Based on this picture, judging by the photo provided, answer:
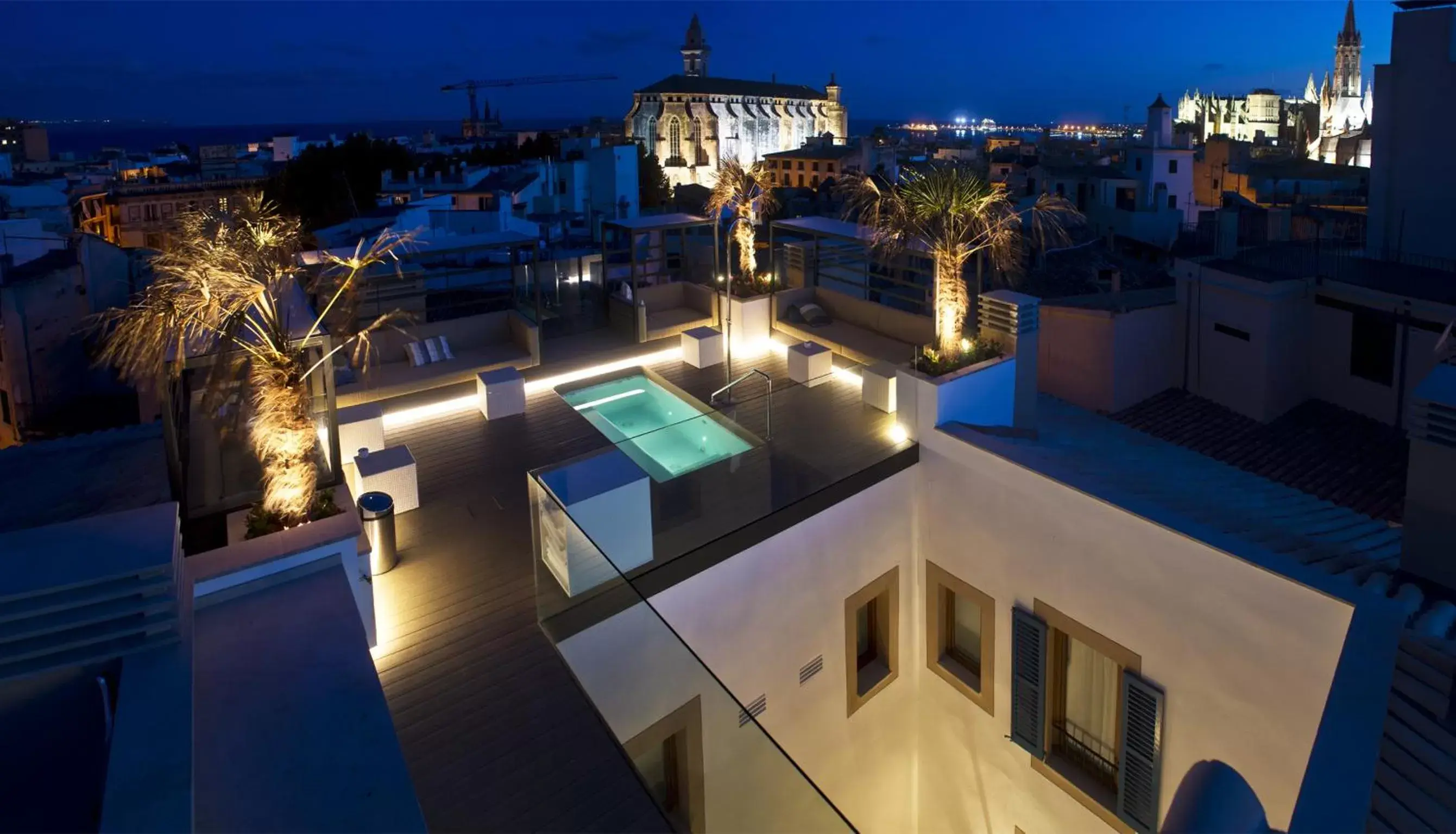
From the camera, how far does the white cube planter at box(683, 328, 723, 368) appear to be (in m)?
10.9

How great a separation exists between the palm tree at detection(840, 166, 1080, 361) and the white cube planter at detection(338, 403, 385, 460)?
17.8ft

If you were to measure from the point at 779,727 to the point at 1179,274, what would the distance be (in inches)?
479

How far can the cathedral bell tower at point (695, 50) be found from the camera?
10538 cm

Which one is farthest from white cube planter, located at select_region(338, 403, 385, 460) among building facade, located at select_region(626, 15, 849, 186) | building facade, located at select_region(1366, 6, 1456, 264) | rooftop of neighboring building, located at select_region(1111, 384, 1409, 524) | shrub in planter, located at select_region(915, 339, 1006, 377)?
building facade, located at select_region(626, 15, 849, 186)

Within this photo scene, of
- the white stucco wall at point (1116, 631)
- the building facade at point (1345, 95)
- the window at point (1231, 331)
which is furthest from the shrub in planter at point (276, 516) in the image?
the building facade at point (1345, 95)

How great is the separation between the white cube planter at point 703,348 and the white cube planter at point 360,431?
12.9 ft

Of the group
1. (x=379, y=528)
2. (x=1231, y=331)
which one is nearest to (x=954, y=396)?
(x=379, y=528)

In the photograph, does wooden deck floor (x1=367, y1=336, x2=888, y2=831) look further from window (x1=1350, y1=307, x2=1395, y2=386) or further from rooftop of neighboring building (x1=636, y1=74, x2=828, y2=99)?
rooftop of neighboring building (x1=636, y1=74, x2=828, y2=99)

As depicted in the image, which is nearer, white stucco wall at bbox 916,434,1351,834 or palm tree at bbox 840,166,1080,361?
white stucco wall at bbox 916,434,1351,834

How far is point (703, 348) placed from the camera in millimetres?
10875

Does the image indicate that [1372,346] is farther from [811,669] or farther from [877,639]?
[811,669]

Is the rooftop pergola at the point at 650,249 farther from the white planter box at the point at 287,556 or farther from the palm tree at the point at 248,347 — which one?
the white planter box at the point at 287,556

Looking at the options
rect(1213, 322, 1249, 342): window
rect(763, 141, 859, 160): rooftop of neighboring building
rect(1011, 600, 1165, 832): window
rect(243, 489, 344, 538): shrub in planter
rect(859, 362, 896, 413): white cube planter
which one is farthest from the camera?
rect(763, 141, 859, 160): rooftop of neighboring building

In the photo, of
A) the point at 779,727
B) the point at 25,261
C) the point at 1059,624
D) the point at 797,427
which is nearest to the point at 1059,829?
the point at 1059,624
